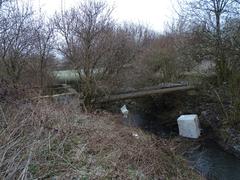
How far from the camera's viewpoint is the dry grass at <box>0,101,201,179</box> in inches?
163

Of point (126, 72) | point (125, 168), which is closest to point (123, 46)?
point (126, 72)

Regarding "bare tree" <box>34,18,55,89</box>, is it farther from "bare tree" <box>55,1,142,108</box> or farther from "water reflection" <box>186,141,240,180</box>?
"water reflection" <box>186,141,240,180</box>

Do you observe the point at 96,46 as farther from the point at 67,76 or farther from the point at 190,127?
the point at 190,127

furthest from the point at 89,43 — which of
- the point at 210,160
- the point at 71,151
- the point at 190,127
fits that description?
the point at 71,151

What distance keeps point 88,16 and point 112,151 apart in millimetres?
Answer: 8260

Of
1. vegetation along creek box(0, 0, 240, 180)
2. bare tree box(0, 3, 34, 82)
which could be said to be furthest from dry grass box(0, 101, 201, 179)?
bare tree box(0, 3, 34, 82)

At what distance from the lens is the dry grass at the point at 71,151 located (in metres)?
4.15

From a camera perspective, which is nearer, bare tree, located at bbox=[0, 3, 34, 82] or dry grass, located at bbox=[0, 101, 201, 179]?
dry grass, located at bbox=[0, 101, 201, 179]

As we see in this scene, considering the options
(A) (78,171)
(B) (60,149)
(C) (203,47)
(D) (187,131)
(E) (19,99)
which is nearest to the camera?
(A) (78,171)

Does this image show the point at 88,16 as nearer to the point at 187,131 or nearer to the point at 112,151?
the point at 187,131

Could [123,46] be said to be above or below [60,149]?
above

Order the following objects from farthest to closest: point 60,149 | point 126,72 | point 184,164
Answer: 1. point 126,72
2. point 184,164
3. point 60,149

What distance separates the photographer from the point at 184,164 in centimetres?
680

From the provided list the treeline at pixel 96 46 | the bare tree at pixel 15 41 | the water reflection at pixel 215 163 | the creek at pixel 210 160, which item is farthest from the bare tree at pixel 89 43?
the water reflection at pixel 215 163
